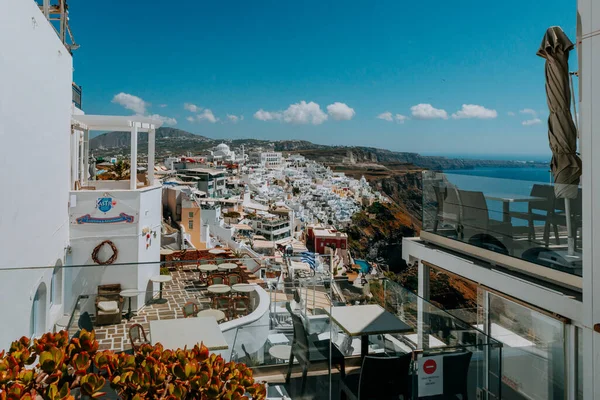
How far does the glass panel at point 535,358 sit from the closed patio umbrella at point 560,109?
1.17m

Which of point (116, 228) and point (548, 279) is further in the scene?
point (116, 228)

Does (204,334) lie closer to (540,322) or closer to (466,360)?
(466,360)

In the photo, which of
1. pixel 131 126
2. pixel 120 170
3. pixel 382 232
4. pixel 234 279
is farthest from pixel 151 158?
pixel 382 232

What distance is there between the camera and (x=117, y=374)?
190 centimetres

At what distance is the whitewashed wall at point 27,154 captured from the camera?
160 inches

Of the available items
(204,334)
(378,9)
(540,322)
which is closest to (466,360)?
(540,322)

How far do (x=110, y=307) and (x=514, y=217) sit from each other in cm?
336

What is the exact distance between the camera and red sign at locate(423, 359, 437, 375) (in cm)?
329

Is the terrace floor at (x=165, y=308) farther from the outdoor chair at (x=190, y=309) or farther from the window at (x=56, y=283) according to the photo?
the window at (x=56, y=283)

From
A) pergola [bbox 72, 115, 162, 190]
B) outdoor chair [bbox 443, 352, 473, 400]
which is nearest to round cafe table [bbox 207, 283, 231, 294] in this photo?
outdoor chair [bbox 443, 352, 473, 400]

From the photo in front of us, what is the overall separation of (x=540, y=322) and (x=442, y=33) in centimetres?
14340

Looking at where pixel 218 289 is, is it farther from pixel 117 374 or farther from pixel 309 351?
pixel 117 374

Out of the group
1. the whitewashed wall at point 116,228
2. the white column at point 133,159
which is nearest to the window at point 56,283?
the whitewashed wall at point 116,228

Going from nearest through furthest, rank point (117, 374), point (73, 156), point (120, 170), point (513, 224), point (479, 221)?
point (117, 374), point (513, 224), point (479, 221), point (73, 156), point (120, 170)
